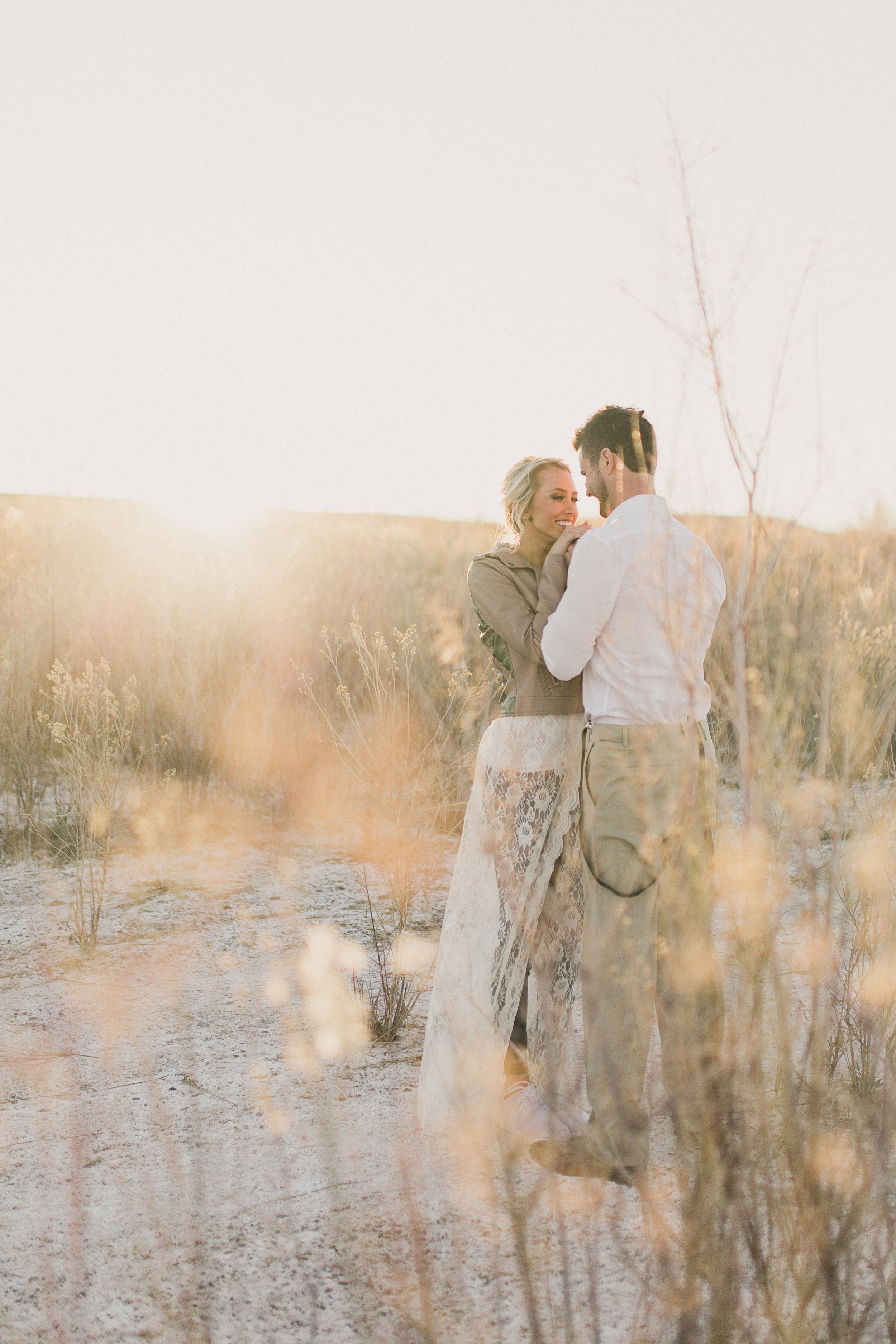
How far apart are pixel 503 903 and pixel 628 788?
Result: 0.61m

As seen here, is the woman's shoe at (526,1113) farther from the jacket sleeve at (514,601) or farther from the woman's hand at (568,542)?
the woman's hand at (568,542)

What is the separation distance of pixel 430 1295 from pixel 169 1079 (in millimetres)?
1403

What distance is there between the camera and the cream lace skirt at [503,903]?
2652 millimetres

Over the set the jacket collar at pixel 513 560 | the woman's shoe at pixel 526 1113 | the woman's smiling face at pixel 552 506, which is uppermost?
the woman's smiling face at pixel 552 506

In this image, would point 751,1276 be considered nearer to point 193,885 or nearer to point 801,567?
point 193,885

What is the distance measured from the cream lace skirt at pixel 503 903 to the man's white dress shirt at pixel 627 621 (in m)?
0.32

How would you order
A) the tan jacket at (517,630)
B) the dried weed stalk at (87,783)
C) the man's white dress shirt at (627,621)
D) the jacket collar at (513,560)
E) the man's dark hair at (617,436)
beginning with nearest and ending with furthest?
1. the man's white dress shirt at (627,621)
2. the man's dark hair at (617,436)
3. the tan jacket at (517,630)
4. the jacket collar at (513,560)
5. the dried weed stalk at (87,783)

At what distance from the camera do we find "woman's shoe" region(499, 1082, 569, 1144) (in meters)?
2.59

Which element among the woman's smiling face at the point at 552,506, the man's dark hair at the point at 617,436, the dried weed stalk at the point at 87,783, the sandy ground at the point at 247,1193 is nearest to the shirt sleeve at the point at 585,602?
the man's dark hair at the point at 617,436

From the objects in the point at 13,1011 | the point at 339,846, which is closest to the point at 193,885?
the point at 339,846

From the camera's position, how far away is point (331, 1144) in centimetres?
140

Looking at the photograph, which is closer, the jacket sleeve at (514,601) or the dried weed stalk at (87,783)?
the jacket sleeve at (514,601)

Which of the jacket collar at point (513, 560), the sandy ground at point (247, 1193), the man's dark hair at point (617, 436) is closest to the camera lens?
the sandy ground at point (247, 1193)

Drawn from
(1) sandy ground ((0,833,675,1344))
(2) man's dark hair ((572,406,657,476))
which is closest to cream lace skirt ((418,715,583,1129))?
(1) sandy ground ((0,833,675,1344))
